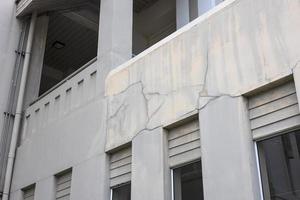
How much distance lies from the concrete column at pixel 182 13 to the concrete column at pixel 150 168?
188 inches

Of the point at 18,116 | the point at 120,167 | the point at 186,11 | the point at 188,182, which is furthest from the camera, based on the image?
the point at 186,11

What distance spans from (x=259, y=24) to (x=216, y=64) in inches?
34.3

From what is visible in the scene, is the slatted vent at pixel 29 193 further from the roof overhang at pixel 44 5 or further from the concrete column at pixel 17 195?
the roof overhang at pixel 44 5

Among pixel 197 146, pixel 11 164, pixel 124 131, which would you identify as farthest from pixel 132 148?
pixel 11 164

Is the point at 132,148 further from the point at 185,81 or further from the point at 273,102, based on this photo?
the point at 273,102

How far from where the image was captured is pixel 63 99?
1027cm

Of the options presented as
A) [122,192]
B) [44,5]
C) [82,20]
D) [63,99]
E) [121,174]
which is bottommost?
[122,192]

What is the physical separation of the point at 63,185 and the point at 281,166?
16.2ft

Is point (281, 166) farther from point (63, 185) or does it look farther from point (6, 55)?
point (6, 55)

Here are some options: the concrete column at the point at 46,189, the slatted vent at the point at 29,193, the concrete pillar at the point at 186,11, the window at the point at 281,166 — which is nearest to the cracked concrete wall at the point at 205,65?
the window at the point at 281,166

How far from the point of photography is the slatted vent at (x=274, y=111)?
5.83 meters

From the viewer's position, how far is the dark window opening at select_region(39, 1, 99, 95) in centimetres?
1387

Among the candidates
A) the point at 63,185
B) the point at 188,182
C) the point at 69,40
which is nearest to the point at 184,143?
the point at 188,182

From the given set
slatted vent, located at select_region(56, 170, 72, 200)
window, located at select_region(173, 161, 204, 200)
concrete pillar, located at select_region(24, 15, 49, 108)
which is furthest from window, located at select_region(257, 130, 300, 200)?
concrete pillar, located at select_region(24, 15, 49, 108)
